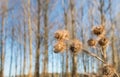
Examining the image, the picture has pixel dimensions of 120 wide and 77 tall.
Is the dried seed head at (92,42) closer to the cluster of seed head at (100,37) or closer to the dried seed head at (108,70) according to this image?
the cluster of seed head at (100,37)

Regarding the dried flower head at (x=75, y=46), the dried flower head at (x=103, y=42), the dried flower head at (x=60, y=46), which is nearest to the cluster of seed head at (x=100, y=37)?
the dried flower head at (x=103, y=42)

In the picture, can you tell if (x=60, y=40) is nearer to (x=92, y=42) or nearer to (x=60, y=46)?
(x=60, y=46)

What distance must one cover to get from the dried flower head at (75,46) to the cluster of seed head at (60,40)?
0.30ft

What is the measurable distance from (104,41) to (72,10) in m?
16.2

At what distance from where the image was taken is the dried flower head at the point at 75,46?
2.24 meters

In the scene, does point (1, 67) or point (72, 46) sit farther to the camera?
point (1, 67)

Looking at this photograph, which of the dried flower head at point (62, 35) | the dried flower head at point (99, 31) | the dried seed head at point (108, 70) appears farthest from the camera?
the dried flower head at point (99, 31)

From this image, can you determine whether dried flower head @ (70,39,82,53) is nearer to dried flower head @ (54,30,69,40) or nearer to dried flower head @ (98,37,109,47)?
dried flower head @ (54,30,69,40)

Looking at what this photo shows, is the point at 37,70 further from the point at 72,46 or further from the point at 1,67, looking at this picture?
the point at 72,46

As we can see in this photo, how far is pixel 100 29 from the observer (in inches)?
94.0

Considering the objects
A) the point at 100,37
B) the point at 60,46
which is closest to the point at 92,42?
the point at 100,37

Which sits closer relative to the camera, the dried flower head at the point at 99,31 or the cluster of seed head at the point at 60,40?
the cluster of seed head at the point at 60,40

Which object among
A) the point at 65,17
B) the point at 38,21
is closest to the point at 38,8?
the point at 38,21

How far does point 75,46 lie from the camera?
226 cm
